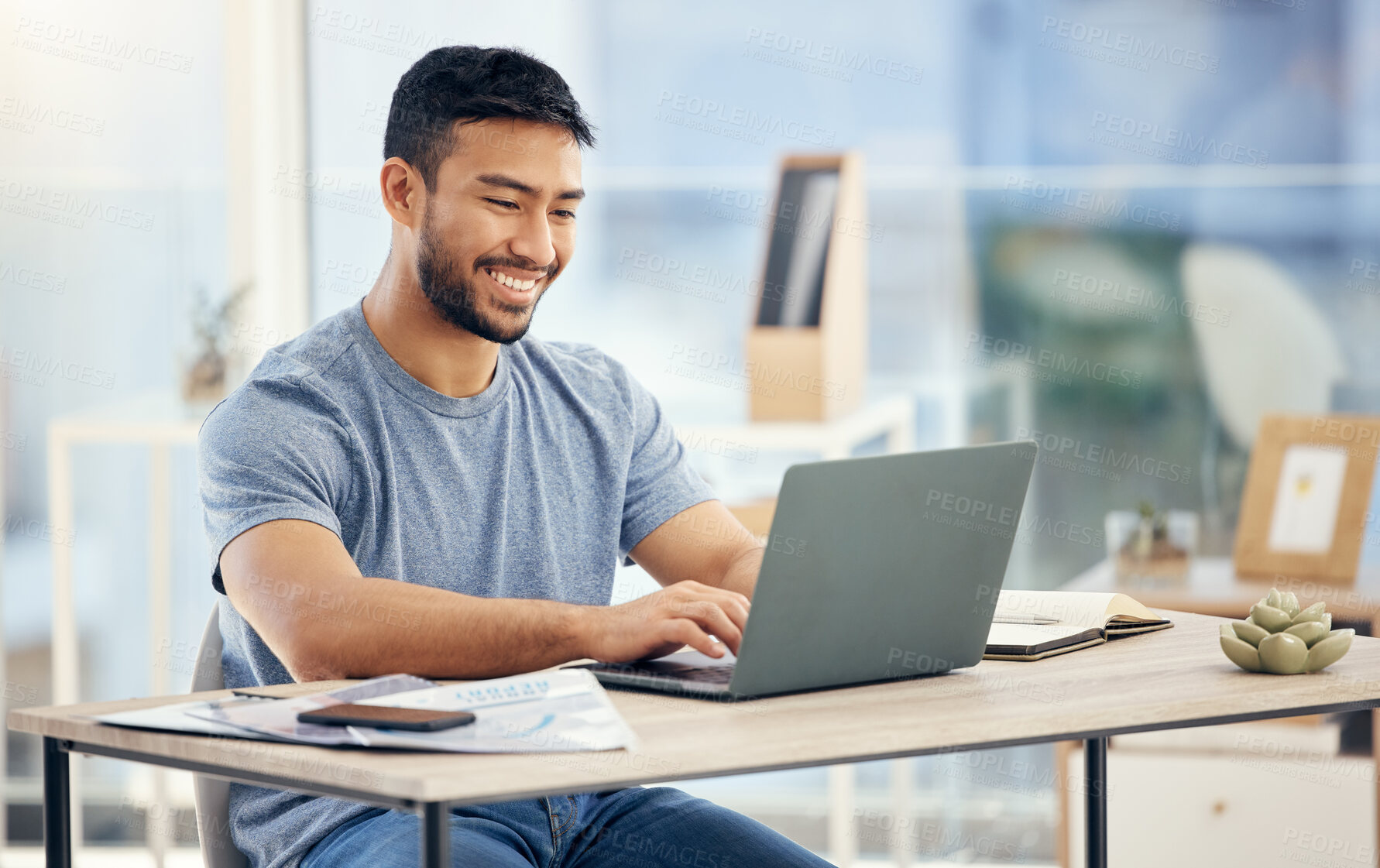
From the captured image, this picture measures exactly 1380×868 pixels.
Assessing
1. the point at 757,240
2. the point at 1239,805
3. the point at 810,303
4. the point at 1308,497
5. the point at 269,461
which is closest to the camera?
the point at 269,461

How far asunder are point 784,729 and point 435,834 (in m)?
0.26

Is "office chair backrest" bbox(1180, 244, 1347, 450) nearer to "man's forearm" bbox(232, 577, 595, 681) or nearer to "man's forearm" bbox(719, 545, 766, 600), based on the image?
"man's forearm" bbox(719, 545, 766, 600)

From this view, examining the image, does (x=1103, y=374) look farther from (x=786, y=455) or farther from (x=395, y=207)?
(x=395, y=207)

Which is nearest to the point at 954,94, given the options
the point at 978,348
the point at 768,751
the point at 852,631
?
the point at 978,348

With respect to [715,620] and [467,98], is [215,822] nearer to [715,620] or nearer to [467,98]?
[715,620]

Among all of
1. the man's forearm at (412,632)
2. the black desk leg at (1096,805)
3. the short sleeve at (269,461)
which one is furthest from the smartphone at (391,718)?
the black desk leg at (1096,805)

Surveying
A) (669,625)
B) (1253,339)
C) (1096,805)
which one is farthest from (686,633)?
(1253,339)

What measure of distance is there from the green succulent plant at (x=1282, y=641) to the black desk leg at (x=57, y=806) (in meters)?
0.94

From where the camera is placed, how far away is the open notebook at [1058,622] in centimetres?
129

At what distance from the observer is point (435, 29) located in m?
3.14

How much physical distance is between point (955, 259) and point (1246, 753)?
117 cm

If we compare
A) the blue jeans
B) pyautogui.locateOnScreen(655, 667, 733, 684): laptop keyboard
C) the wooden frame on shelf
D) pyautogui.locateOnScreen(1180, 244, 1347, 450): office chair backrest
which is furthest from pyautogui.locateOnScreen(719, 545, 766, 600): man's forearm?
pyautogui.locateOnScreen(1180, 244, 1347, 450): office chair backrest

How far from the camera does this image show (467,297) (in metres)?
1.57

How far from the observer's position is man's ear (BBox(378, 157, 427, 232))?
1.62 metres
